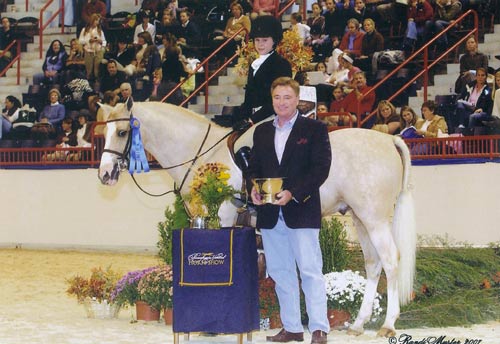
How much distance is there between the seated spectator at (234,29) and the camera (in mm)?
18500

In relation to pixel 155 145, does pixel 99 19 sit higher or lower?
higher

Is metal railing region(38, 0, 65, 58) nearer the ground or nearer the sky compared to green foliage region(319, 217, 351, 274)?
nearer the sky

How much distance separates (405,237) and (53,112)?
11.3 meters

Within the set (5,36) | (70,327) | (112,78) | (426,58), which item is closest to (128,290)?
(70,327)

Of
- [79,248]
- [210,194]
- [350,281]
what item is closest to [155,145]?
[210,194]

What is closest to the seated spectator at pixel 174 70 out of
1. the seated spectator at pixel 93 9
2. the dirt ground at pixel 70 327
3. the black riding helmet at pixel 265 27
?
the seated spectator at pixel 93 9

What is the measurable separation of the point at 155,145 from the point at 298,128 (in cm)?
189

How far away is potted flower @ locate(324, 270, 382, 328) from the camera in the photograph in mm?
9180

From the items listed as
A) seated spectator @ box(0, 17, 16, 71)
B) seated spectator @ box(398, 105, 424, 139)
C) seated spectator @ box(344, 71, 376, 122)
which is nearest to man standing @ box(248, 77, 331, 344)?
seated spectator @ box(398, 105, 424, 139)

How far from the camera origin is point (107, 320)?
32.4 feet

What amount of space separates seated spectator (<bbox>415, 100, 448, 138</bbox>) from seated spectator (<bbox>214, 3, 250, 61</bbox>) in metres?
4.46

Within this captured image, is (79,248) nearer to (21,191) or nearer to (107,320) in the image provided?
(21,191)

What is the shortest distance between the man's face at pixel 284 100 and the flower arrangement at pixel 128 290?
244 centimetres

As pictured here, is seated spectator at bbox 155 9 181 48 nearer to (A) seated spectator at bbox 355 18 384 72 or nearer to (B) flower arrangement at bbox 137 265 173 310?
(A) seated spectator at bbox 355 18 384 72
